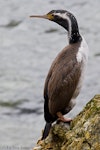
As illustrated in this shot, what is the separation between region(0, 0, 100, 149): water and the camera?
15609 millimetres

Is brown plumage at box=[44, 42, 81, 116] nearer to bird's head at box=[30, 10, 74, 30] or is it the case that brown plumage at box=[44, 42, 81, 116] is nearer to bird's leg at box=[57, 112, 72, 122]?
bird's leg at box=[57, 112, 72, 122]

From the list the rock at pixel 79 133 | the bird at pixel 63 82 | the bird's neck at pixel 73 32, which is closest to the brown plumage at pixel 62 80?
the bird at pixel 63 82

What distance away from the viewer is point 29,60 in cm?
1934

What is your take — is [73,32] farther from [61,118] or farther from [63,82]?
[61,118]

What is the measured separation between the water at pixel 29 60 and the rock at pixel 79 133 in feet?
18.8

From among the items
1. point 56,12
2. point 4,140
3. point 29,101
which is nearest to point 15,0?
point 29,101

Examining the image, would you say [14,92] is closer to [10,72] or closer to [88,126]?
[10,72]

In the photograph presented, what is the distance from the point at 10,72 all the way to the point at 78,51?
974 cm

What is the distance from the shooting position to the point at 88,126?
7.55m

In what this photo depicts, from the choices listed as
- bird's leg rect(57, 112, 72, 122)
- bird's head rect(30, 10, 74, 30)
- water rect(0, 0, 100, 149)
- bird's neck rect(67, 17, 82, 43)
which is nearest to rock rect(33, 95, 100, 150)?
bird's leg rect(57, 112, 72, 122)

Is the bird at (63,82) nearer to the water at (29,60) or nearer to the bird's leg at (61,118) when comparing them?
the bird's leg at (61,118)

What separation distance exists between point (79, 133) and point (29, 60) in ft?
38.7

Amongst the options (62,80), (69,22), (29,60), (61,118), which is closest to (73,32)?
(69,22)

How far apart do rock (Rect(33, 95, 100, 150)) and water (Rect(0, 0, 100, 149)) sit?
5.72 m
